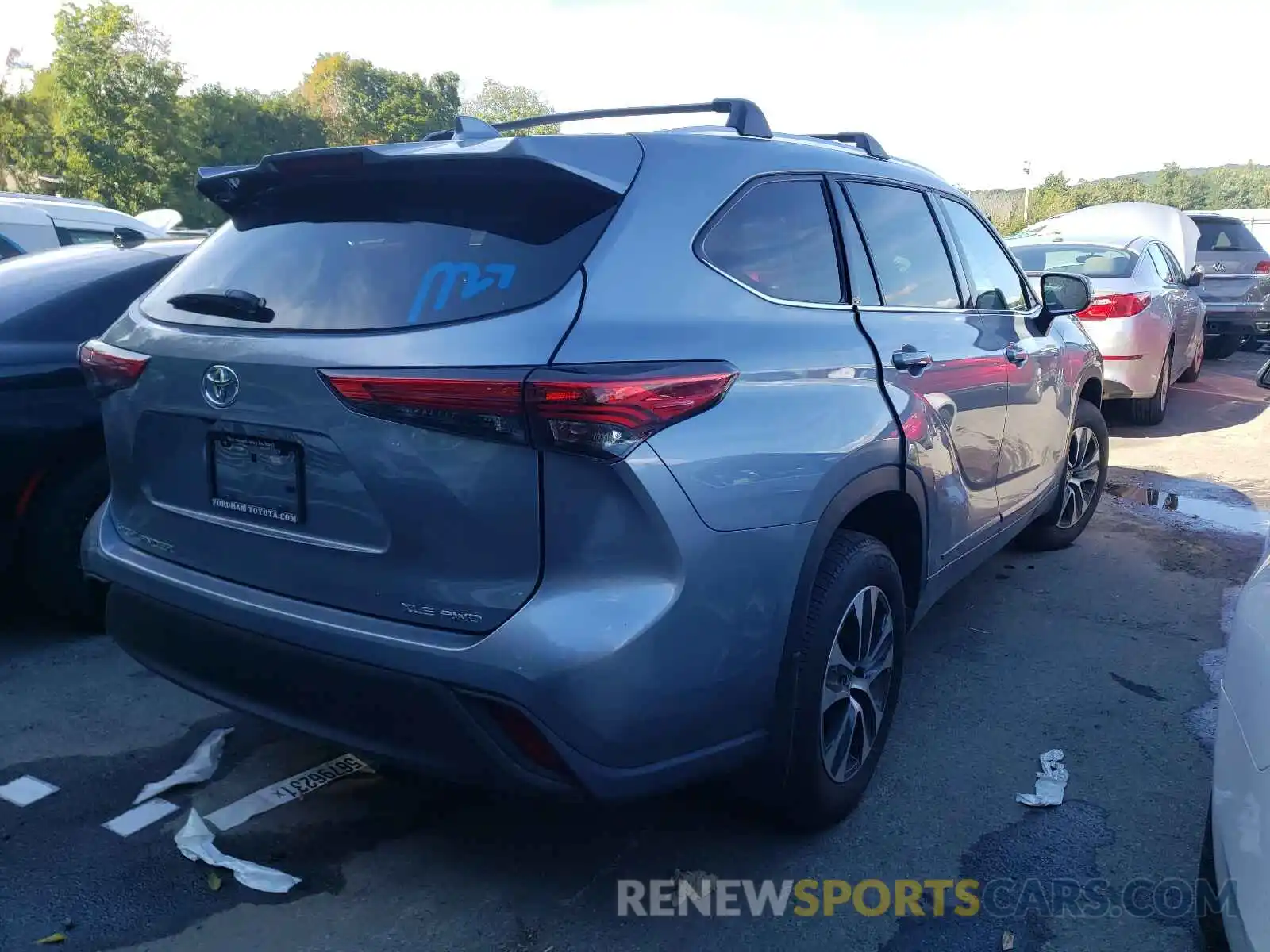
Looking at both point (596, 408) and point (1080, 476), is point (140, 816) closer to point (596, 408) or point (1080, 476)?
point (596, 408)

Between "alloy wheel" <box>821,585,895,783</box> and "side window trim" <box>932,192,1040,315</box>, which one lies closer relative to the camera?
"alloy wheel" <box>821,585,895,783</box>

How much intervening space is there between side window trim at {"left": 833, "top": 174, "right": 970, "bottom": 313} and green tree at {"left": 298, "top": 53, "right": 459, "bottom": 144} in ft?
240

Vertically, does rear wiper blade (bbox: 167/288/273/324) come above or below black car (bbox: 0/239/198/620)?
above

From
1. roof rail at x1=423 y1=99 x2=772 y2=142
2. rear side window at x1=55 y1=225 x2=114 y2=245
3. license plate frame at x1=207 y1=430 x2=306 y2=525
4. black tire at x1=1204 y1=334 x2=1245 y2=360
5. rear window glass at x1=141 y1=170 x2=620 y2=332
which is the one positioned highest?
roof rail at x1=423 y1=99 x2=772 y2=142

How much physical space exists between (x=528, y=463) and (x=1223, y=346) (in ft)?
49.9

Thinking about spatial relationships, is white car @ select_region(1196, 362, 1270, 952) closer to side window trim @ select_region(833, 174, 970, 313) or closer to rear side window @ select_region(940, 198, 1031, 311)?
side window trim @ select_region(833, 174, 970, 313)

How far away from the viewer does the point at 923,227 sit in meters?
3.64

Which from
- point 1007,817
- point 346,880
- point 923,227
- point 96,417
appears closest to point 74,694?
point 96,417

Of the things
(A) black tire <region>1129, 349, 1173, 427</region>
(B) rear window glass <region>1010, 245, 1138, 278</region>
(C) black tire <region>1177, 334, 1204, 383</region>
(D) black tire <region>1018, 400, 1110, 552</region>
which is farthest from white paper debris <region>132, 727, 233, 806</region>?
(C) black tire <region>1177, 334, 1204, 383</region>

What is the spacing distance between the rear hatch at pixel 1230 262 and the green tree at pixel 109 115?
35.0 meters

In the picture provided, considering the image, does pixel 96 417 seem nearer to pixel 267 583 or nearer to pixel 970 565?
pixel 267 583

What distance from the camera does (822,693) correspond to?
2.61 meters

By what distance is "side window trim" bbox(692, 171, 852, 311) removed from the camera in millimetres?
2453

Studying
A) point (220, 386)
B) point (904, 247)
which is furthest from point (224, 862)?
point (904, 247)
